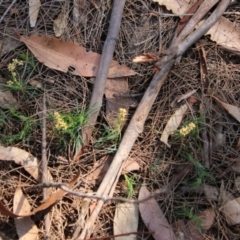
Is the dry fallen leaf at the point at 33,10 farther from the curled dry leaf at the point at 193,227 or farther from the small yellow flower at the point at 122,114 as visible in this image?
the curled dry leaf at the point at 193,227

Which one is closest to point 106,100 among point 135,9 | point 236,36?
point 135,9

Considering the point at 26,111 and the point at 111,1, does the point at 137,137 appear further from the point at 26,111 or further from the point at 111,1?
the point at 111,1

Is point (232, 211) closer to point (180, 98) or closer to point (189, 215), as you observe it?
point (189, 215)

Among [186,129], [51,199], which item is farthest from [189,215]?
[51,199]

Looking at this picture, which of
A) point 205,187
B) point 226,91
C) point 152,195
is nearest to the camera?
point 152,195

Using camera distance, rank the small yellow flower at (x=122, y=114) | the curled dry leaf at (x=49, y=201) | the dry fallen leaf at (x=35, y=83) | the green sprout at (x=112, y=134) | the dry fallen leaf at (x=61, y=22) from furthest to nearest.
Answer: the dry fallen leaf at (x=61, y=22) → the dry fallen leaf at (x=35, y=83) → the green sprout at (x=112, y=134) → the small yellow flower at (x=122, y=114) → the curled dry leaf at (x=49, y=201)

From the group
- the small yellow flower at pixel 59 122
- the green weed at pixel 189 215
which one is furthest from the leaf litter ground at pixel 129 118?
the small yellow flower at pixel 59 122
